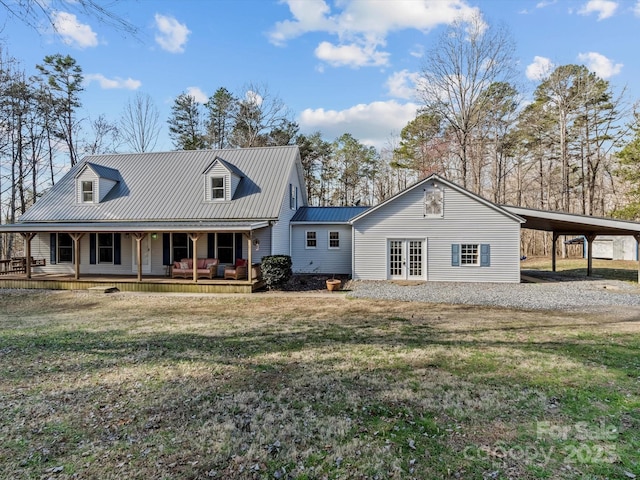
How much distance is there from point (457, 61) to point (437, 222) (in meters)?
15.8

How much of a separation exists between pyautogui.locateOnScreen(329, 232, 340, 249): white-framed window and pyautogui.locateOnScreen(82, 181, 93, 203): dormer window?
40.0ft

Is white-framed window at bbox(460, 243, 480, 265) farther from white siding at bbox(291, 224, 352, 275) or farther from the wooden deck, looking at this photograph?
the wooden deck

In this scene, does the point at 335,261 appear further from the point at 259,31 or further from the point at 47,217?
the point at 47,217

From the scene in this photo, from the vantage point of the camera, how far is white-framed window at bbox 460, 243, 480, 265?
15.0 meters

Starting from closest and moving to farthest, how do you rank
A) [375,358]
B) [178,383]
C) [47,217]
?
1. [178,383]
2. [375,358]
3. [47,217]

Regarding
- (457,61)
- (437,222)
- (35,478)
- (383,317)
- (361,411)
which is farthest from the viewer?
(457,61)

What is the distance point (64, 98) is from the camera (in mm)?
25547

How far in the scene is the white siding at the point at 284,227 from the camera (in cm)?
1555

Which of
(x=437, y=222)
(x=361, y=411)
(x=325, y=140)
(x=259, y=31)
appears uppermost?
(x=325, y=140)

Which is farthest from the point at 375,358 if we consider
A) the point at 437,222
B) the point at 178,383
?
→ the point at 437,222

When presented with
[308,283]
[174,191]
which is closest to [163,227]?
[174,191]

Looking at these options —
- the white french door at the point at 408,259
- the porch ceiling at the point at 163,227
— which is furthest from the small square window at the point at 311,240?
the white french door at the point at 408,259

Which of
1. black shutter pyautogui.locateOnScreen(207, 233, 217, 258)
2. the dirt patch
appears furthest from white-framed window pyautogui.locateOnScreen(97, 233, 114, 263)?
the dirt patch

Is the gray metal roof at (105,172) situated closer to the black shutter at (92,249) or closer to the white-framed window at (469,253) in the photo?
the black shutter at (92,249)
